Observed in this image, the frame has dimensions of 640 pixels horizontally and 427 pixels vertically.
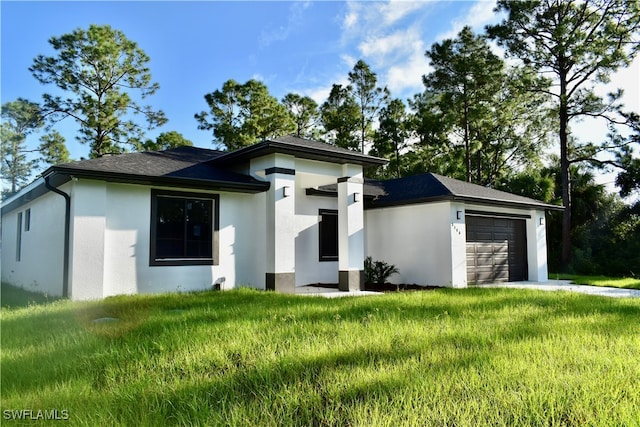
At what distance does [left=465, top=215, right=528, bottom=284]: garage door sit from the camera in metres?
13.8

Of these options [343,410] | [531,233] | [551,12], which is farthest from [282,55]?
[551,12]

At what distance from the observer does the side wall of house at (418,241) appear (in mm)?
12516

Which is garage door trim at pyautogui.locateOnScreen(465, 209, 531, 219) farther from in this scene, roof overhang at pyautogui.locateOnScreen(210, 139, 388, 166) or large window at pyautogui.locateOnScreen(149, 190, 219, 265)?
large window at pyautogui.locateOnScreen(149, 190, 219, 265)

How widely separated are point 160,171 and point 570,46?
67.2 ft

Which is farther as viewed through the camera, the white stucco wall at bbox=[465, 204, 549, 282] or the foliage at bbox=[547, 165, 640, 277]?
the foliage at bbox=[547, 165, 640, 277]

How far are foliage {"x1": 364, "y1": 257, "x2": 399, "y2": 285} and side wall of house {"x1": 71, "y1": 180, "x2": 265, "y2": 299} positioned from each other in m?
4.21

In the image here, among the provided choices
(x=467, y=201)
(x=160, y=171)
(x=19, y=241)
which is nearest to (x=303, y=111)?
(x=467, y=201)

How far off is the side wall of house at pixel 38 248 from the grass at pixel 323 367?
3538 mm

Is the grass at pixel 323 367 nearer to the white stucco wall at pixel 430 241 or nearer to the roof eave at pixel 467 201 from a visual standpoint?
the white stucco wall at pixel 430 241

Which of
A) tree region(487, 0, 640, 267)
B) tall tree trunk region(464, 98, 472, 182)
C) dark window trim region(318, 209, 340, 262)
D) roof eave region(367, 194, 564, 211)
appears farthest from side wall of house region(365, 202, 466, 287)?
tall tree trunk region(464, 98, 472, 182)

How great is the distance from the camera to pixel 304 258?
12938 millimetres

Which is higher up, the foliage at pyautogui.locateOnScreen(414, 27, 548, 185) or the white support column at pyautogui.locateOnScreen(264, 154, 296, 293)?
the foliage at pyautogui.locateOnScreen(414, 27, 548, 185)

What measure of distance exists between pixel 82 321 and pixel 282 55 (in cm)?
1006

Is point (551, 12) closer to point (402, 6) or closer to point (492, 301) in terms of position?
point (402, 6)
